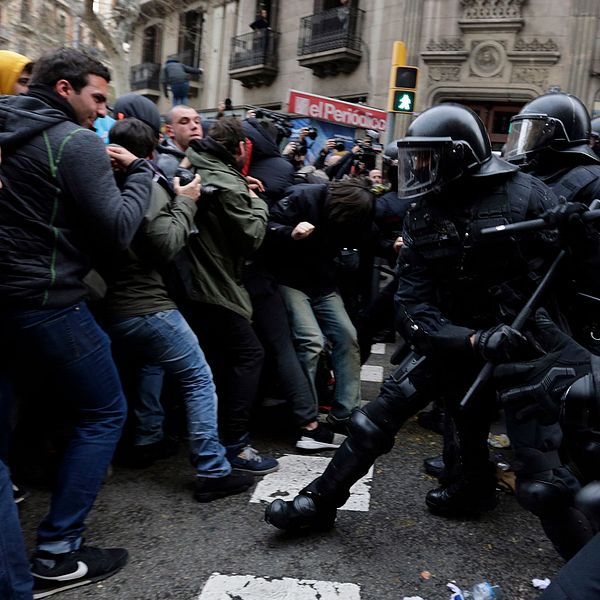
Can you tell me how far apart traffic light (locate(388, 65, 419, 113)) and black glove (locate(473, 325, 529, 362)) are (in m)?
7.08

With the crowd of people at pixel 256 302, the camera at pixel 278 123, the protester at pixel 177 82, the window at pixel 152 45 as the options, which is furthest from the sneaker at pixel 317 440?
the window at pixel 152 45

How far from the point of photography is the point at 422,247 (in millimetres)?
2719

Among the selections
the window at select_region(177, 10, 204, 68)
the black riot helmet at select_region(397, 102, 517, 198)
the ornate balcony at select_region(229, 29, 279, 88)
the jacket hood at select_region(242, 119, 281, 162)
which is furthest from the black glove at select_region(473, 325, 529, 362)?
the window at select_region(177, 10, 204, 68)

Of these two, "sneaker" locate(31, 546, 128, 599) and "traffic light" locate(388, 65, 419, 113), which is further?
"traffic light" locate(388, 65, 419, 113)

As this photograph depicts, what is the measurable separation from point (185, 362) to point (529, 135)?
7.25 feet

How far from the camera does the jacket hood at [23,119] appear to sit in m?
2.21

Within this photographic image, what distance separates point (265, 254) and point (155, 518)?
1632mm

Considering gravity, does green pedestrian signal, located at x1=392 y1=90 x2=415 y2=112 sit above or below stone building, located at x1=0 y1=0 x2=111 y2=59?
below

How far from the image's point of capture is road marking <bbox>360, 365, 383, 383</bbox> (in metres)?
5.59

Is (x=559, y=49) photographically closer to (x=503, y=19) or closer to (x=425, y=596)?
(x=503, y=19)

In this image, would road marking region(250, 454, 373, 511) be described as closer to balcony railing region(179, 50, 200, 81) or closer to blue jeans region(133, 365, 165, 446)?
blue jeans region(133, 365, 165, 446)

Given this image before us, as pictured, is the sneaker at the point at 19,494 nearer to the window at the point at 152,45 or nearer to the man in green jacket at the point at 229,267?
the man in green jacket at the point at 229,267

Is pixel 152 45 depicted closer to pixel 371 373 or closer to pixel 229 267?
pixel 371 373

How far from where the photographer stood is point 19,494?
3.10 meters
